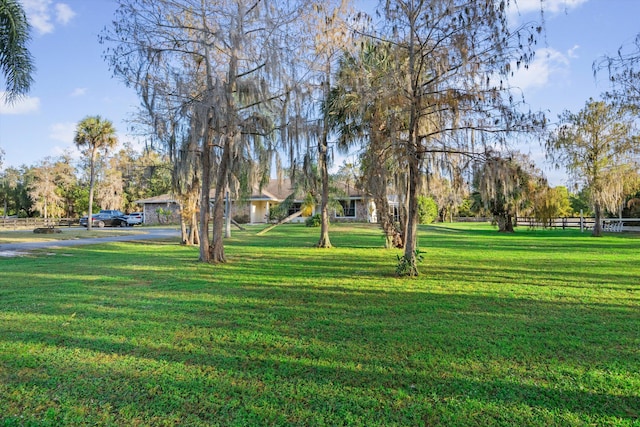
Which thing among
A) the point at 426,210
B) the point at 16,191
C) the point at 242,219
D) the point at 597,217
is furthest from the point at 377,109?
the point at 16,191

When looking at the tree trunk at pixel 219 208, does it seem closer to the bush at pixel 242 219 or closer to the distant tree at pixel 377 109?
A: the distant tree at pixel 377 109

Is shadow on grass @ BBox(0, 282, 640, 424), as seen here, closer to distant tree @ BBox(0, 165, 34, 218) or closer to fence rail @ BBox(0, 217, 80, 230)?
fence rail @ BBox(0, 217, 80, 230)

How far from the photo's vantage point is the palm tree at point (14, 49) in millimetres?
9703

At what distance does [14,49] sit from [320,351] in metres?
10.9

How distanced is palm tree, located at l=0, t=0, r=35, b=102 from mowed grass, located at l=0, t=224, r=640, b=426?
4954 millimetres

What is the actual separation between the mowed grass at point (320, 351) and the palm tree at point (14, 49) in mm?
4954

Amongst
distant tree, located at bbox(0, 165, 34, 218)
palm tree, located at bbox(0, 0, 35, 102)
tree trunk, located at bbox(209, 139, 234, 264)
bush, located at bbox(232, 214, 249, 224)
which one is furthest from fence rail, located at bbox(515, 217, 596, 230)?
distant tree, located at bbox(0, 165, 34, 218)

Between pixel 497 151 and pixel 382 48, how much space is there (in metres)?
3.39

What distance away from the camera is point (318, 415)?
284 centimetres

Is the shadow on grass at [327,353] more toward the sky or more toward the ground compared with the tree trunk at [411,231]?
more toward the ground

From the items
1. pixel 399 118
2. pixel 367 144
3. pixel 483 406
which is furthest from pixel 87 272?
pixel 483 406

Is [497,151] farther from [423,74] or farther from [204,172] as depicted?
[204,172]

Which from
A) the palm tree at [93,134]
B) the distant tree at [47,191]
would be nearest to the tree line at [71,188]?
the distant tree at [47,191]

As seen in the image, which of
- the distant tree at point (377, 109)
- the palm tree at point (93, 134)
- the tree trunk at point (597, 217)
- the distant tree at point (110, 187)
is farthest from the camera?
the distant tree at point (110, 187)
